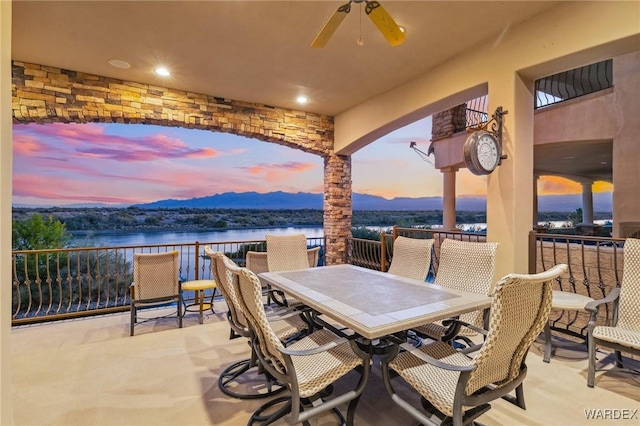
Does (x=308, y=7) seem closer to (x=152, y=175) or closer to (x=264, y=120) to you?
(x=264, y=120)

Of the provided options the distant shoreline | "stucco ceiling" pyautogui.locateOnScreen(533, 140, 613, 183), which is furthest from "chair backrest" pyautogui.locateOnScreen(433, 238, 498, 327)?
"stucco ceiling" pyautogui.locateOnScreen(533, 140, 613, 183)

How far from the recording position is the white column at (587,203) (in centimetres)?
1100

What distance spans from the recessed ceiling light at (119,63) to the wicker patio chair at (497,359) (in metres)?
4.42

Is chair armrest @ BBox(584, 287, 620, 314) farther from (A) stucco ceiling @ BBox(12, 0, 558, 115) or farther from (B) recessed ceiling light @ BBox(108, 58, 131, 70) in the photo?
(B) recessed ceiling light @ BBox(108, 58, 131, 70)

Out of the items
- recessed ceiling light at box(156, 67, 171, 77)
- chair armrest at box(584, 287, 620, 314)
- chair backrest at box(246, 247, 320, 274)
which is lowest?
chair armrest at box(584, 287, 620, 314)

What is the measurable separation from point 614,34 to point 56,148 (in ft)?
34.0

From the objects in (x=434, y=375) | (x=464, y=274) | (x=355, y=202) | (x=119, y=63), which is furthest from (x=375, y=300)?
(x=355, y=202)

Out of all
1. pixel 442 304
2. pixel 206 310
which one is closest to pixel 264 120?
pixel 206 310

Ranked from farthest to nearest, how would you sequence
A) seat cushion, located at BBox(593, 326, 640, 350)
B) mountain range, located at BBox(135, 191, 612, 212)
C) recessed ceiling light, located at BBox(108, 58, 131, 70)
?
1. mountain range, located at BBox(135, 191, 612, 212)
2. recessed ceiling light, located at BBox(108, 58, 131, 70)
3. seat cushion, located at BBox(593, 326, 640, 350)

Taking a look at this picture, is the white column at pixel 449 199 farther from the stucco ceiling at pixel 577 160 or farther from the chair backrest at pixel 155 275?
the chair backrest at pixel 155 275

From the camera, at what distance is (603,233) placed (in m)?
9.06

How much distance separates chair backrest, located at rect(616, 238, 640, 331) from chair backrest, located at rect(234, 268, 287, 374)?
3.02 m

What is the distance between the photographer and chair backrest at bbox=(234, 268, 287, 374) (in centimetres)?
164

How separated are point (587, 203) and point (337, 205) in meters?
11.0
